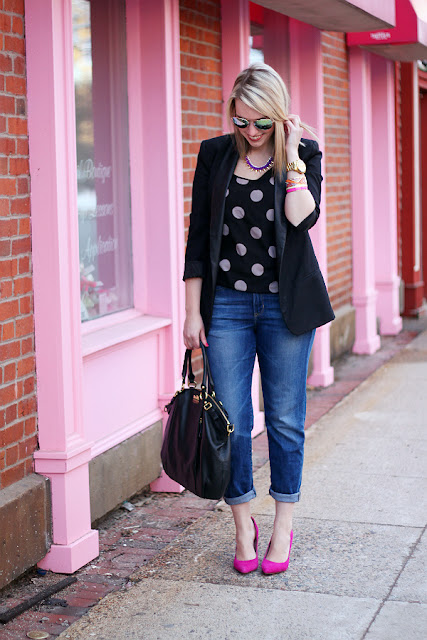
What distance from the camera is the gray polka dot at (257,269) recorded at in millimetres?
3855

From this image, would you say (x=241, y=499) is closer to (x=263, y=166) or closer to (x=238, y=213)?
(x=238, y=213)

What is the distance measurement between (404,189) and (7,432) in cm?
831

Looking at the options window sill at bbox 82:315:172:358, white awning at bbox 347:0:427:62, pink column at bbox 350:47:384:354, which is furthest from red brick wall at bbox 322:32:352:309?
window sill at bbox 82:315:172:358

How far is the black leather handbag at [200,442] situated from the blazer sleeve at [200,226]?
326 millimetres

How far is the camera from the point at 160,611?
380cm

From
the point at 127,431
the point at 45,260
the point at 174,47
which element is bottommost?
the point at 127,431

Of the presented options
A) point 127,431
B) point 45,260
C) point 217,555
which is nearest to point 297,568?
point 217,555

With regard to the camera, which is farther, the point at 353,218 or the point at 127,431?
the point at 353,218

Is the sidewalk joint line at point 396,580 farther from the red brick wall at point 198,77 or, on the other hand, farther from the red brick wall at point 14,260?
the red brick wall at point 198,77

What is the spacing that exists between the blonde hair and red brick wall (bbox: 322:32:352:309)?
4.75 meters

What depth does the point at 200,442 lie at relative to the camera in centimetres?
380

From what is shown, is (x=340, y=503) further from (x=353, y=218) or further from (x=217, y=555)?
(x=353, y=218)

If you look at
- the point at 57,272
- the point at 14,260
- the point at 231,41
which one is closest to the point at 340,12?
the point at 231,41

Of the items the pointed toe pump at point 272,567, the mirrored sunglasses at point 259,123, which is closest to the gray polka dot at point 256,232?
the mirrored sunglasses at point 259,123
